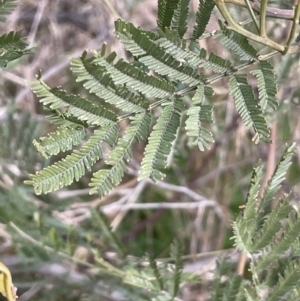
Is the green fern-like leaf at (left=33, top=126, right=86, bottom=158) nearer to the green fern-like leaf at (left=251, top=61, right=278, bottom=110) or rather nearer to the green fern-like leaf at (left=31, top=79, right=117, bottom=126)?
the green fern-like leaf at (left=31, top=79, right=117, bottom=126)

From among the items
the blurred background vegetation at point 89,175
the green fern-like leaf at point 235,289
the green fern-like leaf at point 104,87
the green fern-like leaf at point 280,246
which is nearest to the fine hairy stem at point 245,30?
the green fern-like leaf at point 104,87

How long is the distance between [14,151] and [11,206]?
0.44 feet

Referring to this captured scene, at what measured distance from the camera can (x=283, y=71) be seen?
0.88m

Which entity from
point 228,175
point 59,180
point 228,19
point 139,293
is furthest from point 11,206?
point 228,175

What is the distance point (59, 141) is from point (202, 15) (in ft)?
0.65

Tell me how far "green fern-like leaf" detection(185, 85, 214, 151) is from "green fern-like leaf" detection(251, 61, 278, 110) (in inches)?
2.2

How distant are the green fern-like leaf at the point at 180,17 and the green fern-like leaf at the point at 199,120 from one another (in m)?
0.07

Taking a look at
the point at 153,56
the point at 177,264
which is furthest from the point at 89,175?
the point at 153,56

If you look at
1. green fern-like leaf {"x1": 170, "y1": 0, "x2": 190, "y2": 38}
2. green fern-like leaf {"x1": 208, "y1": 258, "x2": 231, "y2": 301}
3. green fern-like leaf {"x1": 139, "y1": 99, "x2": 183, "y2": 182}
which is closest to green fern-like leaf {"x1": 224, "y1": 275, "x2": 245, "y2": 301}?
green fern-like leaf {"x1": 208, "y1": 258, "x2": 231, "y2": 301}

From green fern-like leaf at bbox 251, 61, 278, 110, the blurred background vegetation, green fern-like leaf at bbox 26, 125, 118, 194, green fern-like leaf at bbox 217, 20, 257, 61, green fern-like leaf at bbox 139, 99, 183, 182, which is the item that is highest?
green fern-like leaf at bbox 217, 20, 257, 61

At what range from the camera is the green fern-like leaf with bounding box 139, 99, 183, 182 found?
420mm

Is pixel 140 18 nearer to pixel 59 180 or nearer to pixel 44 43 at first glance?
pixel 44 43

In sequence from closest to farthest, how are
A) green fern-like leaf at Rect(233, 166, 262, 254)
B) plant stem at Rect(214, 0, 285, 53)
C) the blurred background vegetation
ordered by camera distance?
plant stem at Rect(214, 0, 285, 53)
green fern-like leaf at Rect(233, 166, 262, 254)
the blurred background vegetation

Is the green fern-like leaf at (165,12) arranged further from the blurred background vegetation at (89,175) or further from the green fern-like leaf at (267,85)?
the blurred background vegetation at (89,175)
